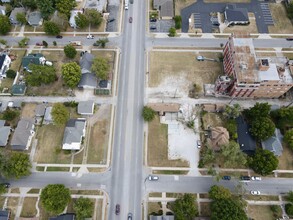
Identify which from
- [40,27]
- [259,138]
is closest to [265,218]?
[259,138]

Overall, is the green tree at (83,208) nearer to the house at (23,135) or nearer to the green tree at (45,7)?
the house at (23,135)

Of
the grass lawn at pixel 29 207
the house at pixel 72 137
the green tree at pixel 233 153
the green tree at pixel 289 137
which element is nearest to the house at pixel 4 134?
the house at pixel 72 137

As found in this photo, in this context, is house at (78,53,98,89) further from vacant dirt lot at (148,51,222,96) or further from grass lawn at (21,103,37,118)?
vacant dirt lot at (148,51,222,96)

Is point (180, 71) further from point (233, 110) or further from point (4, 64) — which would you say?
point (4, 64)

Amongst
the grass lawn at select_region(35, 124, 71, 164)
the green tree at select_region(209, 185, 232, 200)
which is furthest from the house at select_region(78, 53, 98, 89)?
the green tree at select_region(209, 185, 232, 200)

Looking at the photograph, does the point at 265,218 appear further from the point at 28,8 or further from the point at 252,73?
the point at 28,8

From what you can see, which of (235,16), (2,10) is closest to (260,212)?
(235,16)
